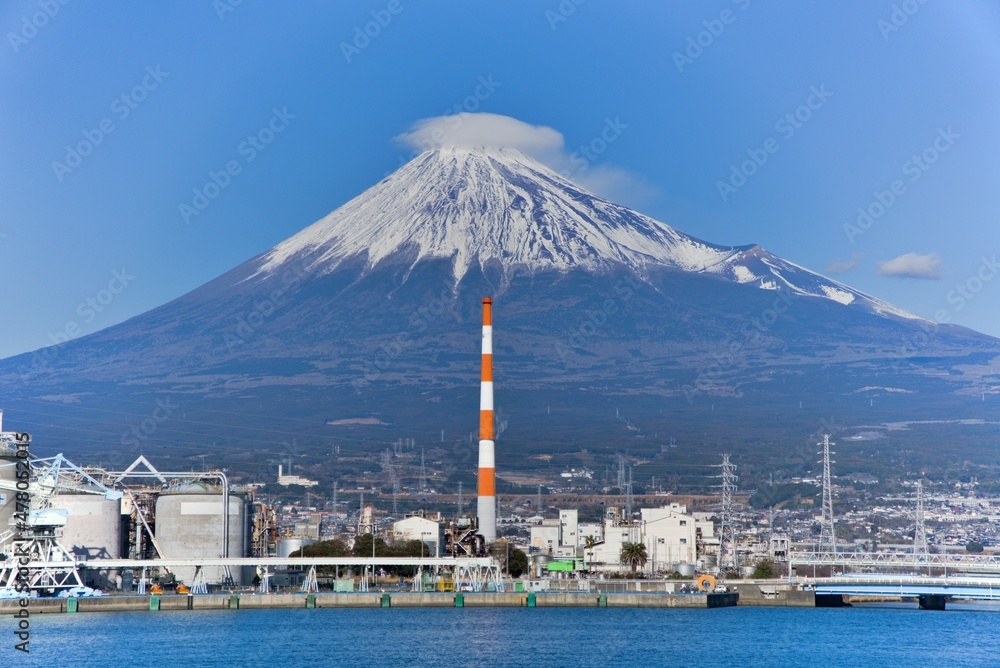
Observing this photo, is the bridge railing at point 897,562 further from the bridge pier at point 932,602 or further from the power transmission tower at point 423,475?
the power transmission tower at point 423,475

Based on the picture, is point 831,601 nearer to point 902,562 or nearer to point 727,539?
point 902,562

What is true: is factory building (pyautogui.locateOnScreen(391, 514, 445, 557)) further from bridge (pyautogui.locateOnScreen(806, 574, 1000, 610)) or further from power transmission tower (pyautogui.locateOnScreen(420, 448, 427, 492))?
power transmission tower (pyautogui.locateOnScreen(420, 448, 427, 492))

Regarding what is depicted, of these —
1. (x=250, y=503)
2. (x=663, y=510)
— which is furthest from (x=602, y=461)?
(x=250, y=503)

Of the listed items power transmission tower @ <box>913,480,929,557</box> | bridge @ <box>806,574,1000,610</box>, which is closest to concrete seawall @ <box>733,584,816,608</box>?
bridge @ <box>806,574,1000,610</box>

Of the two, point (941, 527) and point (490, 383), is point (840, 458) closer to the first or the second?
point (941, 527)

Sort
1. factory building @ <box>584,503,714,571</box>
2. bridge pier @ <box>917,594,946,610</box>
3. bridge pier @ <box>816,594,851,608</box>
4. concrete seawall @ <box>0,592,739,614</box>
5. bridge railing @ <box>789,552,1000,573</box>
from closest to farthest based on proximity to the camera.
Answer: concrete seawall @ <box>0,592,739,614</box> < bridge pier @ <box>917,594,946,610</box> < bridge pier @ <box>816,594,851,608</box> < bridge railing @ <box>789,552,1000,573</box> < factory building @ <box>584,503,714,571</box>

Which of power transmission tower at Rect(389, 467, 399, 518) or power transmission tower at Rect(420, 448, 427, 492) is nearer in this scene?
power transmission tower at Rect(389, 467, 399, 518)
